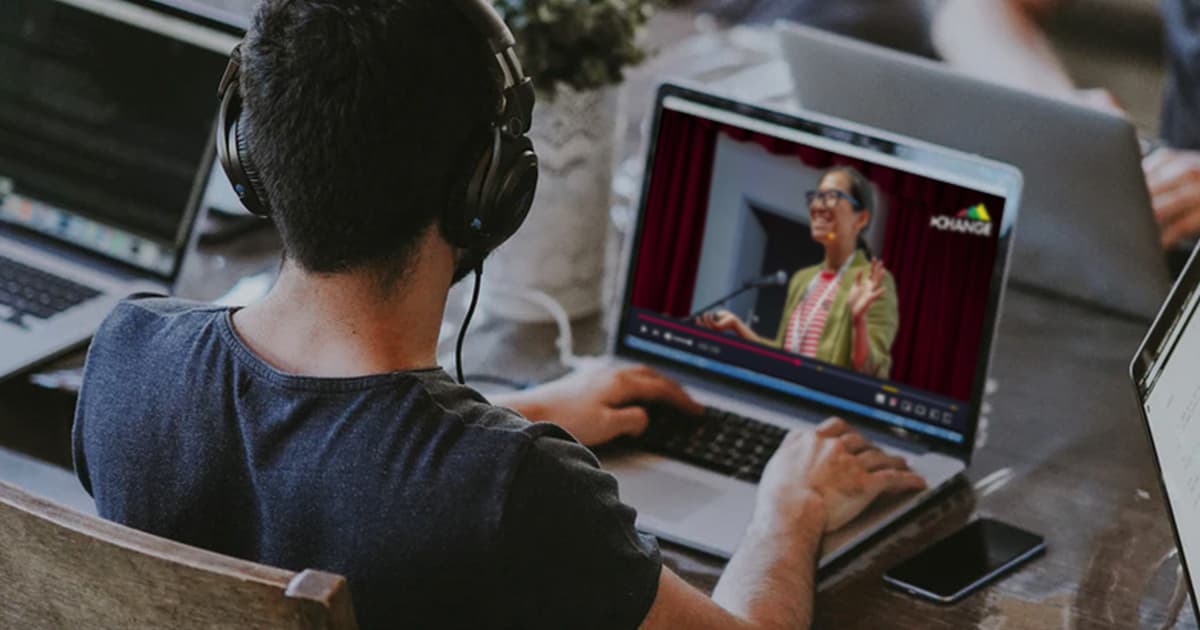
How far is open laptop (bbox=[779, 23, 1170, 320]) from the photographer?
5.44 ft

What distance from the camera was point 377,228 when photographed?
0.96 meters

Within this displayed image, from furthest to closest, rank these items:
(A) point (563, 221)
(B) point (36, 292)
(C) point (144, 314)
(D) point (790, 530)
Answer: (A) point (563, 221), (B) point (36, 292), (D) point (790, 530), (C) point (144, 314)

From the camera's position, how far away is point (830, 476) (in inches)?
54.1

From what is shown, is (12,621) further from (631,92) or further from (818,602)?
(631,92)

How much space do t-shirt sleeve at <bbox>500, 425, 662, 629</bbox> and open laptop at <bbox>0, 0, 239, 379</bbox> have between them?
2.79 feet

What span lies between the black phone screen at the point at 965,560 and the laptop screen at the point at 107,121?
865 millimetres

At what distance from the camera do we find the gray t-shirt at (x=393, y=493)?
93cm

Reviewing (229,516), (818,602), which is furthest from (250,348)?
(818,602)

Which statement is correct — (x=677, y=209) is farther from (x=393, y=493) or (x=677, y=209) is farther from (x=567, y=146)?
(x=393, y=493)

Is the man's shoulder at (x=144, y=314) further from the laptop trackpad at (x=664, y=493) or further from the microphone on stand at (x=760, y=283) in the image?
the microphone on stand at (x=760, y=283)

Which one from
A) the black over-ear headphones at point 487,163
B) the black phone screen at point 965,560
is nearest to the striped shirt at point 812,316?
the black phone screen at point 965,560

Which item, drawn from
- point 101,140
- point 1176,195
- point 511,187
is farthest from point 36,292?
point 1176,195

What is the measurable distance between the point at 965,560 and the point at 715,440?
0.28 meters

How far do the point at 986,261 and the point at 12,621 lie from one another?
0.92m
